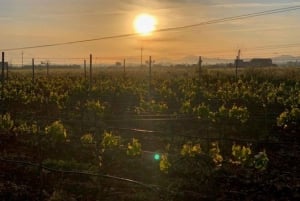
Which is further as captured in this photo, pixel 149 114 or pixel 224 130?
pixel 149 114

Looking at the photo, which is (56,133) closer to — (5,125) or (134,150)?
(134,150)

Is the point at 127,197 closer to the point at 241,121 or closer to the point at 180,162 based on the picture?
the point at 180,162

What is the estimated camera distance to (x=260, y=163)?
→ 10.4 meters

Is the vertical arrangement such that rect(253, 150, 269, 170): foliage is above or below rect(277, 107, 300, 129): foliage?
below

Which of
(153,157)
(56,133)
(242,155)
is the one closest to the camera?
(242,155)

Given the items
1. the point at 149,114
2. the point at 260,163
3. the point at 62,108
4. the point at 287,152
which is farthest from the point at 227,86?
the point at 260,163

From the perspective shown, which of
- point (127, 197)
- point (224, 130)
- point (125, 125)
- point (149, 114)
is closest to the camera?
point (127, 197)

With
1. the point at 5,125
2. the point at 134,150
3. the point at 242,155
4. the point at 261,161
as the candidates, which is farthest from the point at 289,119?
the point at 5,125

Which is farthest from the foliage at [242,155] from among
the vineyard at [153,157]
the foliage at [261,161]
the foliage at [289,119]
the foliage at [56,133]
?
the foliage at [289,119]

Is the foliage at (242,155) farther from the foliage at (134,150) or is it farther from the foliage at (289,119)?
the foliage at (289,119)

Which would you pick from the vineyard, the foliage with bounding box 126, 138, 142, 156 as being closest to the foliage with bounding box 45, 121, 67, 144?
the vineyard

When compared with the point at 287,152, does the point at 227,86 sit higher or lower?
higher

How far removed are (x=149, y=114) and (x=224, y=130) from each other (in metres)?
4.27

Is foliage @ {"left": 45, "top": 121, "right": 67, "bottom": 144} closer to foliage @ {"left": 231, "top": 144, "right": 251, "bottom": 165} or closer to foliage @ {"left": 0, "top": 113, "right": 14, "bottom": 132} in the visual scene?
foliage @ {"left": 0, "top": 113, "right": 14, "bottom": 132}
